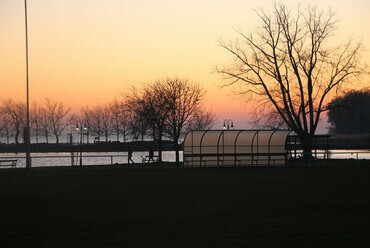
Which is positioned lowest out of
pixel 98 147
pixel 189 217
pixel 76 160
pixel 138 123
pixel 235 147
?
pixel 189 217

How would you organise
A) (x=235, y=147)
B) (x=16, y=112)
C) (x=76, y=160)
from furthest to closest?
(x=16, y=112)
(x=76, y=160)
(x=235, y=147)

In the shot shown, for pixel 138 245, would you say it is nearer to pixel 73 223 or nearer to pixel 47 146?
pixel 73 223

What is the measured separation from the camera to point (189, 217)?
55.8 feet

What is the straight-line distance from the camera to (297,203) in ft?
66.5

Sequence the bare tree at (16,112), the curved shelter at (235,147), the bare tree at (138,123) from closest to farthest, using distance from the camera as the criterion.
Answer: the curved shelter at (235,147), the bare tree at (138,123), the bare tree at (16,112)

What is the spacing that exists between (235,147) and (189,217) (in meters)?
37.8

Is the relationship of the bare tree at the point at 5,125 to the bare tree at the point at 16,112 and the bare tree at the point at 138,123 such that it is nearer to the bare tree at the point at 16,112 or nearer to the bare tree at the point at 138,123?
the bare tree at the point at 16,112

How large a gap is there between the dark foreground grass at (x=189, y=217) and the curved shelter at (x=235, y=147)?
84.3ft

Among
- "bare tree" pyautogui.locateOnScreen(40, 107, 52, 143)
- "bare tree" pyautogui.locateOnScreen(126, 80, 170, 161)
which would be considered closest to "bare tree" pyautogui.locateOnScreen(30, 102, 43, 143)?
"bare tree" pyautogui.locateOnScreen(40, 107, 52, 143)

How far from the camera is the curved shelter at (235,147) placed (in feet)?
175

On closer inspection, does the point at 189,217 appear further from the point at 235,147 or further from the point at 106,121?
the point at 106,121

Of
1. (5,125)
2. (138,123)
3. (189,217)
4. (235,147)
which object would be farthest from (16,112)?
(189,217)

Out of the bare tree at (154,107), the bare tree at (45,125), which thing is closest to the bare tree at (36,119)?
the bare tree at (45,125)

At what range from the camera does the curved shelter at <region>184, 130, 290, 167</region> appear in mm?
53375
